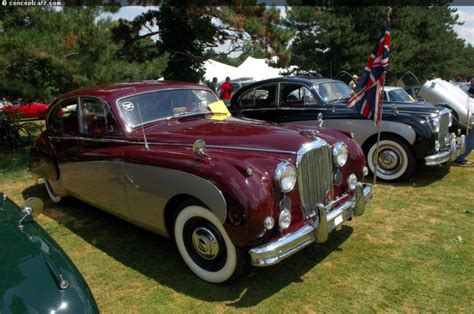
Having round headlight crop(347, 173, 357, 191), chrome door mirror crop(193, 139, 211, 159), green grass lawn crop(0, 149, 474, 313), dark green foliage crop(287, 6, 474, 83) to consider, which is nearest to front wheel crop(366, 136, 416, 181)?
green grass lawn crop(0, 149, 474, 313)

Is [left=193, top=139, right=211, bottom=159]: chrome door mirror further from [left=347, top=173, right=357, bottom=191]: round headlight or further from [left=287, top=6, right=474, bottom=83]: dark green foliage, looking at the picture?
[left=287, top=6, right=474, bottom=83]: dark green foliage

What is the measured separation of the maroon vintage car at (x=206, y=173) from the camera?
3.04 metres

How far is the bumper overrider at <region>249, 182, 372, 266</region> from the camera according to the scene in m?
2.94

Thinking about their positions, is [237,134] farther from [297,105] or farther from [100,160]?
[297,105]

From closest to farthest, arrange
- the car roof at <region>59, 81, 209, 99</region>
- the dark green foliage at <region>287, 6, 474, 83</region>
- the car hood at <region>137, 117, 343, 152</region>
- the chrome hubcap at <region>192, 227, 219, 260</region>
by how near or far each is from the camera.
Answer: the chrome hubcap at <region>192, 227, 219, 260</region> < the car hood at <region>137, 117, 343, 152</region> < the car roof at <region>59, 81, 209, 99</region> < the dark green foliage at <region>287, 6, 474, 83</region>

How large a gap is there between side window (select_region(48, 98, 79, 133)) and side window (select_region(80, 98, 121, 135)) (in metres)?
0.19

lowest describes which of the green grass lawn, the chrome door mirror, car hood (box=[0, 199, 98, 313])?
the green grass lawn

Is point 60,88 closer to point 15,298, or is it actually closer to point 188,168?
point 188,168

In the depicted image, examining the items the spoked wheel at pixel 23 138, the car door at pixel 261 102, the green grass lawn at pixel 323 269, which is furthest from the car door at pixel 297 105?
the spoked wheel at pixel 23 138

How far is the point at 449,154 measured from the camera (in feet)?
20.9

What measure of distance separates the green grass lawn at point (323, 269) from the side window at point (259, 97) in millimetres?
2880

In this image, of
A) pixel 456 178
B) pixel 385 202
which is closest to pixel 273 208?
pixel 385 202

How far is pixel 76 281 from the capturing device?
2.05 meters

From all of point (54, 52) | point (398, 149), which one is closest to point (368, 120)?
point (398, 149)
